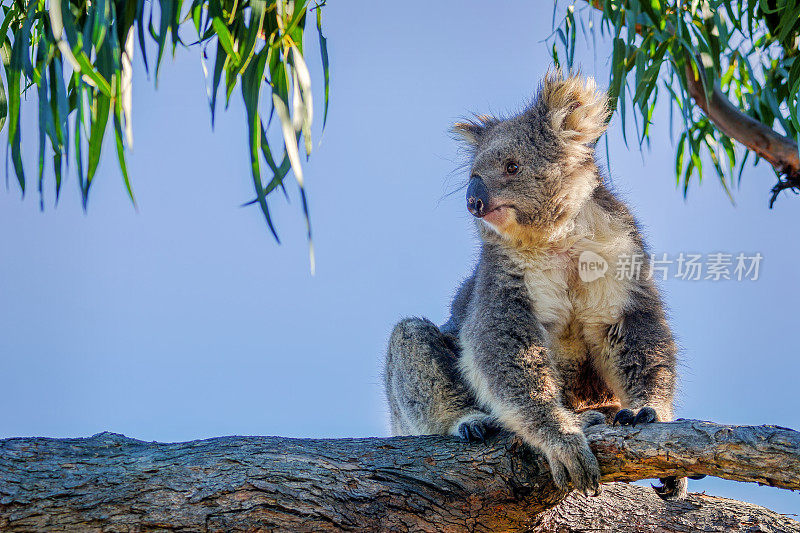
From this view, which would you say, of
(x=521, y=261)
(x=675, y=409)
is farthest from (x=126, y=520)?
(x=675, y=409)

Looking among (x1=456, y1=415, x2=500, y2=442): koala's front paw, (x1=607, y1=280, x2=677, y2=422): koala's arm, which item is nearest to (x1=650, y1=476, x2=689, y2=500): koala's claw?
(x1=607, y1=280, x2=677, y2=422): koala's arm

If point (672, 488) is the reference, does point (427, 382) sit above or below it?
above

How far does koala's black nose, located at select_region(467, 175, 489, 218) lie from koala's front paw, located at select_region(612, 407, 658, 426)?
3.96 ft

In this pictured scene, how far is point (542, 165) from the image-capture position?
147 inches

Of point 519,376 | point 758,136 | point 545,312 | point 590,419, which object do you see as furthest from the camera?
point 758,136

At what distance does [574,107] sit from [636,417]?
1825 mm

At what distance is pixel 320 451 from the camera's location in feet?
10.2

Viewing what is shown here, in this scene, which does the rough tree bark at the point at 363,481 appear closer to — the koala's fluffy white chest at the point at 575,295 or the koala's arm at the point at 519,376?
the koala's arm at the point at 519,376

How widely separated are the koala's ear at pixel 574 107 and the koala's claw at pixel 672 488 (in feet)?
5.85

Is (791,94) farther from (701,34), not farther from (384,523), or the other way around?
(384,523)

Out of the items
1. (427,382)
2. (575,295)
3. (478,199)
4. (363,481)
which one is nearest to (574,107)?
(478,199)

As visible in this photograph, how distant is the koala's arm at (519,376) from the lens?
2953 mm

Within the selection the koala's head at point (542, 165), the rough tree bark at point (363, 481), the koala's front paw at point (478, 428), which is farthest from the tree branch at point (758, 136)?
the koala's front paw at point (478, 428)

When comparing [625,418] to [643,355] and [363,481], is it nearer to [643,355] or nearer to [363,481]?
[643,355]
